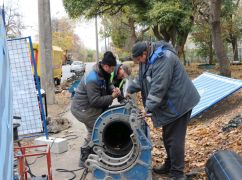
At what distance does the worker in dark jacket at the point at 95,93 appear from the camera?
5086mm

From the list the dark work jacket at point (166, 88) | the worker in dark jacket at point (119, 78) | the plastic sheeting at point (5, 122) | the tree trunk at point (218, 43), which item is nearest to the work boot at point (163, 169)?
the dark work jacket at point (166, 88)

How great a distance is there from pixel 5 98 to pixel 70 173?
336 cm

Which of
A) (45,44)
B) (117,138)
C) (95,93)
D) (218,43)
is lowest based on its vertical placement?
(117,138)

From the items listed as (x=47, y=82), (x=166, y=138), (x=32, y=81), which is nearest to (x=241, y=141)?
(x=166, y=138)

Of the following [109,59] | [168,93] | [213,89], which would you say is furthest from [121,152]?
[213,89]

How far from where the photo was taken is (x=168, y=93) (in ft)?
15.2

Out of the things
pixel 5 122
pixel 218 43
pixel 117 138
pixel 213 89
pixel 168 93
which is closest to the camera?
pixel 5 122

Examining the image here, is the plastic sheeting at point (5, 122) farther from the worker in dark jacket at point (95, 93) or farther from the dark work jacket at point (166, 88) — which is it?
the worker in dark jacket at point (95, 93)

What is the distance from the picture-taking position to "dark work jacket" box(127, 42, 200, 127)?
4.48m

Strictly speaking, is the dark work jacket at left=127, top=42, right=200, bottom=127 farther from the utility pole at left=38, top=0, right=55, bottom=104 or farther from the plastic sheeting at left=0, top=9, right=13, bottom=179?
the utility pole at left=38, top=0, right=55, bottom=104

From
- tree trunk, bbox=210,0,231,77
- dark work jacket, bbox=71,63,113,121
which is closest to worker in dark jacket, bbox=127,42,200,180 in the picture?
dark work jacket, bbox=71,63,113,121

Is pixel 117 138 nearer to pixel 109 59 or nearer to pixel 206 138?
pixel 109 59

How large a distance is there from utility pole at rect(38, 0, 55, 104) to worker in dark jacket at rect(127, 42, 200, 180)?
887 cm

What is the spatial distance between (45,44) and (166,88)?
30.8ft
